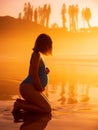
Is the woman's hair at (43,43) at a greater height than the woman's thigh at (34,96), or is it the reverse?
the woman's hair at (43,43)

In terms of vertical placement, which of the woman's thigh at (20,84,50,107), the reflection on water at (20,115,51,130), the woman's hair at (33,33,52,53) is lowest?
the reflection on water at (20,115,51,130)

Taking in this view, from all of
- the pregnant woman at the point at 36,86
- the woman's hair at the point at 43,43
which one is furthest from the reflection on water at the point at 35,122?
the woman's hair at the point at 43,43

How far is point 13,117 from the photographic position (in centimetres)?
826

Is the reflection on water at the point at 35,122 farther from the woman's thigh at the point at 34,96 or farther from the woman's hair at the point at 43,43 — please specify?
the woman's hair at the point at 43,43

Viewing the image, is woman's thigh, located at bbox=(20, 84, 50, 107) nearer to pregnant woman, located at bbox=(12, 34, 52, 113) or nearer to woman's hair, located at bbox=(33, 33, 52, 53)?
pregnant woman, located at bbox=(12, 34, 52, 113)

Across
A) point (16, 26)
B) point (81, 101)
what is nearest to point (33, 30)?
point (16, 26)

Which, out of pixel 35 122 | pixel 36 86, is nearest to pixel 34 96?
pixel 36 86

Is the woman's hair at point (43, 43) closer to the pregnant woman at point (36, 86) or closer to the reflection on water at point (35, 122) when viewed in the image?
the pregnant woman at point (36, 86)

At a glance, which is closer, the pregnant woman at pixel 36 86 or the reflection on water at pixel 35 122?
the reflection on water at pixel 35 122

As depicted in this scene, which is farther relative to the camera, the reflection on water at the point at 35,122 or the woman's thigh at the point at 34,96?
the woman's thigh at the point at 34,96

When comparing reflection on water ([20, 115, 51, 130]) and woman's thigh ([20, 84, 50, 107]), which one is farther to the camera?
woman's thigh ([20, 84, 50, 107])

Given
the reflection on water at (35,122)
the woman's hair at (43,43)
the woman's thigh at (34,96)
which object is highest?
the woman's hair at (43,43)

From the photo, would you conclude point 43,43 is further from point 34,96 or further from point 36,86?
point 34,96

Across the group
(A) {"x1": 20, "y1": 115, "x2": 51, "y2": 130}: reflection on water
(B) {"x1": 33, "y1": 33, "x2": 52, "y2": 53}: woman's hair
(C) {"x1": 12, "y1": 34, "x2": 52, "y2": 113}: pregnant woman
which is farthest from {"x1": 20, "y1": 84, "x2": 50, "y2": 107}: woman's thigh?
(B) {"x1": 33, "y1": 33, "x2": 52, "y2": 53}: woman's hair
